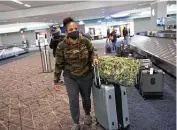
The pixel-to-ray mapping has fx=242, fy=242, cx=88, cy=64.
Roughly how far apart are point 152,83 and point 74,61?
2.25 meters

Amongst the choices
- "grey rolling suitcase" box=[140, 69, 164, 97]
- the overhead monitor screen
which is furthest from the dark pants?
the overhead monitor screen

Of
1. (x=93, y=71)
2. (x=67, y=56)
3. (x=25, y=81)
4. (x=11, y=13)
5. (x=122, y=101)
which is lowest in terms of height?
(x=25, y=81)

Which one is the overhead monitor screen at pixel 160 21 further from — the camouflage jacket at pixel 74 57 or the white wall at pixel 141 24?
the white wall at pixel 141 24

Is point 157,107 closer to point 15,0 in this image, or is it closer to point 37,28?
point 15,0

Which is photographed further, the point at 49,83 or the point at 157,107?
the point at 49,83

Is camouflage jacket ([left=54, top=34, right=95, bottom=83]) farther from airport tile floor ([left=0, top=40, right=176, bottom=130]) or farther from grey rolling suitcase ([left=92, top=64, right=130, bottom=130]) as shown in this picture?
airport tile floor ([left=0, top=40, right=176, bottom=130])

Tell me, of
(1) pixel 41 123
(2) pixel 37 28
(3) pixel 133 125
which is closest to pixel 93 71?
(3) pixel 133 125

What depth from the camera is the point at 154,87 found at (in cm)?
502

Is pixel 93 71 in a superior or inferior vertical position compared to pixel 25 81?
Answer: superior

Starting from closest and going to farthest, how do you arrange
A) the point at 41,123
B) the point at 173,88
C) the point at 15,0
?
the point at 41,123 < the point at 173,88 < the point at 15,0

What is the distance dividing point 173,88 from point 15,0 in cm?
1090

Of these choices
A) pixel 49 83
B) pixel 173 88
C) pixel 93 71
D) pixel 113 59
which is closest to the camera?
pixel 113 59

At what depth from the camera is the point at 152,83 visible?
16.5 ft

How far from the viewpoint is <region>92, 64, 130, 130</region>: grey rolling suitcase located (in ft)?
10.9
